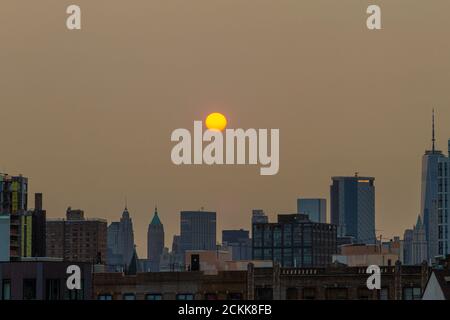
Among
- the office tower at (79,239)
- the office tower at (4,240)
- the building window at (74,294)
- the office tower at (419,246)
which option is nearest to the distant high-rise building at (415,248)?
the office tower at (419,246)

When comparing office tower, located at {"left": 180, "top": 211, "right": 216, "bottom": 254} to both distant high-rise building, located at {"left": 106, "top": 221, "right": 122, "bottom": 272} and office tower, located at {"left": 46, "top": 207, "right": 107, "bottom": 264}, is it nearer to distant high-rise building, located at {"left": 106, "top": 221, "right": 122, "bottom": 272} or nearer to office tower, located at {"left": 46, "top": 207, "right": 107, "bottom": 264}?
distant high-rise building, located at {"left": 106, "top": 221, "right": 122, "bottom": 272}

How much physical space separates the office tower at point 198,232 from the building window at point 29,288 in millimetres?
11295

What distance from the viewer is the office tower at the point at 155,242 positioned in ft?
254

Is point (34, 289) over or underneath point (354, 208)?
underneath

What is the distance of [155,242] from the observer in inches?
3984

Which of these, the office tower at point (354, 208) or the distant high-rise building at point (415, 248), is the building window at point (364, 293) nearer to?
the office tower at point (354, 208)

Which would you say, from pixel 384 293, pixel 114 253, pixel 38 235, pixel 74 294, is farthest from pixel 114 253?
pixel 74 294

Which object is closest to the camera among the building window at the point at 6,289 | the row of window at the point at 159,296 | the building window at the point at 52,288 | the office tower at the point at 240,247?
the building window at the point at 6,289

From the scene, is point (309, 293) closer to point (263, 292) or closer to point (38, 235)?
point (263, 292)

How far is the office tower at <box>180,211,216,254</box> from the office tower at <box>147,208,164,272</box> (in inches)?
86.6

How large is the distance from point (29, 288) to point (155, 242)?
70.9 feet

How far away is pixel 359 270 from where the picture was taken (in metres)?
99.9
